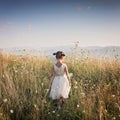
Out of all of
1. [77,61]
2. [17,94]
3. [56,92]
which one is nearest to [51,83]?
[56,92]

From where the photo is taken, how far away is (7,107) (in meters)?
3.68

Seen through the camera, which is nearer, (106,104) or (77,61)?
(106,104)

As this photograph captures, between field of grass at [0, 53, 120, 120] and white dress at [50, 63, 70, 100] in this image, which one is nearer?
field of grass at [0, 53, 120, 120]

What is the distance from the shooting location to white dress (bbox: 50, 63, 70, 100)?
3963 millimetres

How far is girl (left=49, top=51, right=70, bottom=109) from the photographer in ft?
13.0

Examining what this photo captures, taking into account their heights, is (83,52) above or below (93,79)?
above

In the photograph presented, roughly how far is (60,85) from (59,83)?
0.09ft

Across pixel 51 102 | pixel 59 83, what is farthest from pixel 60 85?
pixel 51 102

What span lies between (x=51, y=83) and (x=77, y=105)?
62 centimetres

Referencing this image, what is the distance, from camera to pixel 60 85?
3971mm

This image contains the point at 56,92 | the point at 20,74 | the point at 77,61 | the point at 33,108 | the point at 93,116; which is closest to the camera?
the point at 93,116

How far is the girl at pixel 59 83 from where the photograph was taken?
3959 millimetres

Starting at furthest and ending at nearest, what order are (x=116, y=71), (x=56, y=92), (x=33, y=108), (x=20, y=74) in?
(x=116, y=71), (x=20, y=74), (x=56, y=92), (x=33, y=108)

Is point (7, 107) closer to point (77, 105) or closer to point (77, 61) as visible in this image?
point (77, 105)
